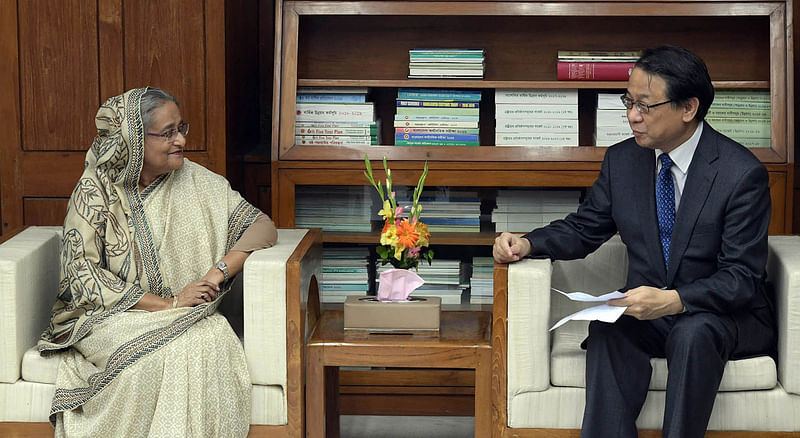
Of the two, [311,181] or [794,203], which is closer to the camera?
[311,181]

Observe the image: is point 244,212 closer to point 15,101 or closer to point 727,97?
point 15,101

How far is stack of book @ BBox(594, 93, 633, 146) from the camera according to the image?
3.70 metres

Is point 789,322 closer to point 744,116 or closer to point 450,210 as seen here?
point 744,116

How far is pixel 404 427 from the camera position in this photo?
3.70m

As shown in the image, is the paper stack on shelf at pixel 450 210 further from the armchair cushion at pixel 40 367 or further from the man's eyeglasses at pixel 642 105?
the armchair cushion at pixel 40 367

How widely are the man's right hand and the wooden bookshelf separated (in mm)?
813

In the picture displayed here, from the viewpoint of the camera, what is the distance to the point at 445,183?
12.1 ft

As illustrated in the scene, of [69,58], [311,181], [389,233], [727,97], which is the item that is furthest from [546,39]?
[69,58]

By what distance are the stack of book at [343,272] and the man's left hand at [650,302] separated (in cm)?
127

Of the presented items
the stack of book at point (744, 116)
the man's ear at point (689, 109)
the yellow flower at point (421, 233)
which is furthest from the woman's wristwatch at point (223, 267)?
the stack of book at point (744, 116)

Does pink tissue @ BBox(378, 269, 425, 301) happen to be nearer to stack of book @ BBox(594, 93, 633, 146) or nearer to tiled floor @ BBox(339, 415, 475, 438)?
tiled floor @ BBox(339, 415, 475, 438)

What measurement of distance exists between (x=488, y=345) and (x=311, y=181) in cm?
113

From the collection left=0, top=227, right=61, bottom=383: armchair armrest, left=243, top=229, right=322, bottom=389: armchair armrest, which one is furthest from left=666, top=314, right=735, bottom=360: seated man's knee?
left=0, top=227, right=61, bottom=383: armchair armrest

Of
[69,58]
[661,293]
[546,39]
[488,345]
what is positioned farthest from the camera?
[546,39]
